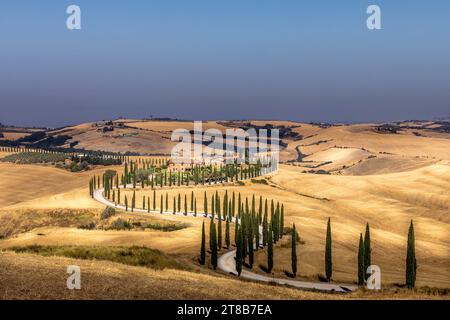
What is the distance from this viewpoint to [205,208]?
4850 inches

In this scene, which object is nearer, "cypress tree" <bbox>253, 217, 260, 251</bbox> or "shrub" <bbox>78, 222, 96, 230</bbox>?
"cypress tree" <bbox>253, 217, 260, 251</bbox>

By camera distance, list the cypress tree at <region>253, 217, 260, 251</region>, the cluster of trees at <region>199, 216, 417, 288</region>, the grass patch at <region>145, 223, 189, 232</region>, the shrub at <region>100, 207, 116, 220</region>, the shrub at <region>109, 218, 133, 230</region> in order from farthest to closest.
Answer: the shrub at <region>100, 207, 116, 220</region>, the shrub at <region>109, 218, 133, 230</region>, the grass patch at <region>145, 223, 189, 232</region>, the cypress tree at <region>253, 217, 260, 251</region>, the cluster of trees at <region>199, 216, 417, 288</region>

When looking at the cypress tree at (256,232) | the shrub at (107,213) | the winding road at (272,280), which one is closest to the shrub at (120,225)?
the shrub at (107,213)

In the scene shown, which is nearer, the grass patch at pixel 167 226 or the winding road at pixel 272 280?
the winding road at pixel 272 280

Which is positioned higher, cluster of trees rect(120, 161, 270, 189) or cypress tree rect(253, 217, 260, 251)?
cypress tree rect(253, 217, 260, 251)

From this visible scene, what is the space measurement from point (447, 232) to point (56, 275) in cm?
10642

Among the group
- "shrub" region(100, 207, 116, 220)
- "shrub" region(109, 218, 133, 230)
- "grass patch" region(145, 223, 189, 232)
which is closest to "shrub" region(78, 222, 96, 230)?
"shrub" region(100, 207, 116, 220)

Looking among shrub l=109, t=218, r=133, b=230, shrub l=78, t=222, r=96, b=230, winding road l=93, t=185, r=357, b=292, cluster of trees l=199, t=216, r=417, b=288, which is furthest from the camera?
shrub l=78, t=222, r=96, b=230

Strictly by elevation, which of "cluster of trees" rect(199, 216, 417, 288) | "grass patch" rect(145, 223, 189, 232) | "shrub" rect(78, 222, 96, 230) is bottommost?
"shrub" rect(78, 222, 96, 230)

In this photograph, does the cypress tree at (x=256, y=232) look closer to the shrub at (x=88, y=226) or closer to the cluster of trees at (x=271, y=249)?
the cluster of trees at (x=271, y=249)

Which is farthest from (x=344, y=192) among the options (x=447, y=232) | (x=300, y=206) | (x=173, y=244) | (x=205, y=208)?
(x=173, y=244)

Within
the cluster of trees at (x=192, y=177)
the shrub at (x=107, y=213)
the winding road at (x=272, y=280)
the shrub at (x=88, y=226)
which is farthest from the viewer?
the cluster of trees at (x=192, y=177)

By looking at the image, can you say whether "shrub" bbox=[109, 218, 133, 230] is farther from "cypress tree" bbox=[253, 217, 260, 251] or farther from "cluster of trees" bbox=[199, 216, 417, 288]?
"cypress tree" bbox=[253, 217, 260, 251]
